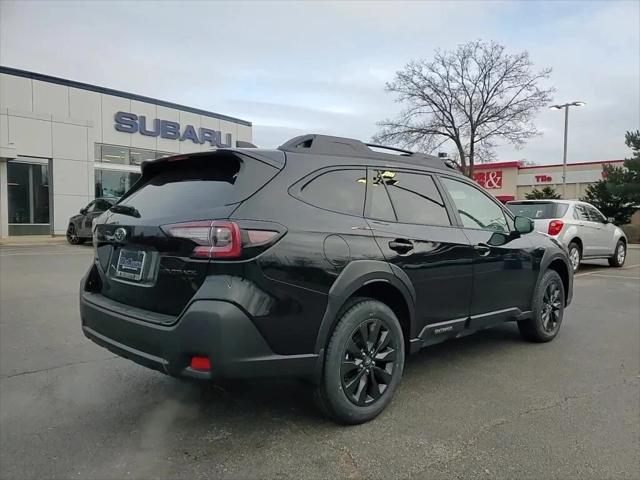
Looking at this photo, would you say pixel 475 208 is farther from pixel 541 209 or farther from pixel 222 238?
pixel 541 209

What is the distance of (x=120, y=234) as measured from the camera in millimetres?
3373

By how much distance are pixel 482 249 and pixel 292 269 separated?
81.6 inches

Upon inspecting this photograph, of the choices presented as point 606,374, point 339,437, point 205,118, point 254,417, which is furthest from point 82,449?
point 205,118

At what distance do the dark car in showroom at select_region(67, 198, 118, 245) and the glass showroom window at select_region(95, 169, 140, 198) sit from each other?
19.7 feet

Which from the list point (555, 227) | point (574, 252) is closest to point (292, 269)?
point (555, 227)

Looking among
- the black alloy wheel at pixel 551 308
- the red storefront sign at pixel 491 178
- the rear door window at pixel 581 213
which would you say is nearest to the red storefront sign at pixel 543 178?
the red storefront sign at pixel 491 178

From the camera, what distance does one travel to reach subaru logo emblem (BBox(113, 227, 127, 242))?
3.34 meters

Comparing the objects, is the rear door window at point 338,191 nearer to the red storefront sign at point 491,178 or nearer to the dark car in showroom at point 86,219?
the dark car in showroom at point 86,219

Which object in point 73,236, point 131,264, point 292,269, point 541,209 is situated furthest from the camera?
point 73,236

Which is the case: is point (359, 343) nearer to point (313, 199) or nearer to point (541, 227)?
point (313, 199)

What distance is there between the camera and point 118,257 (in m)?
3.43

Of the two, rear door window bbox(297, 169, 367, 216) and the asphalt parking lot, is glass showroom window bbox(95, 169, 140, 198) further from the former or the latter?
rear door window bbox(297, 169, 367, 216)

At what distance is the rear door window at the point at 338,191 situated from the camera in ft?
10.8

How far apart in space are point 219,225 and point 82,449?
60.9 inches
